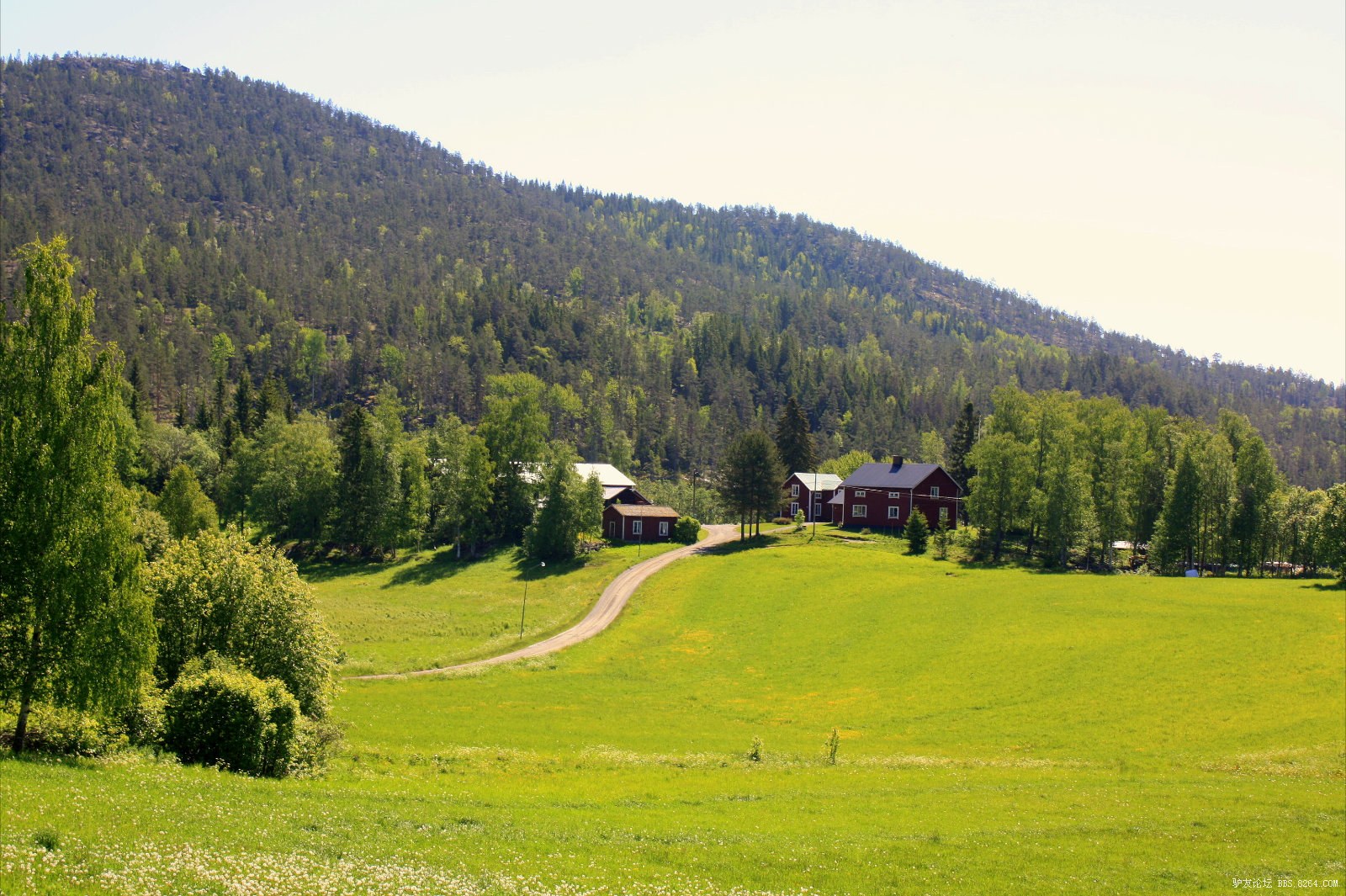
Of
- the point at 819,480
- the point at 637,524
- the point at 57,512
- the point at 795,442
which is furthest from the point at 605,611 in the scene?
the point at 795,442

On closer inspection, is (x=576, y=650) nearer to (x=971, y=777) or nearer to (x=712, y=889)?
(x=971, y=777)

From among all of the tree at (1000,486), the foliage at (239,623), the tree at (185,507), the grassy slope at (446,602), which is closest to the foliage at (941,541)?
the tree at (1000,486)

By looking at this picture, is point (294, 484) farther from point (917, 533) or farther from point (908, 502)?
point (908, 502)

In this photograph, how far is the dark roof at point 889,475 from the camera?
333 ft

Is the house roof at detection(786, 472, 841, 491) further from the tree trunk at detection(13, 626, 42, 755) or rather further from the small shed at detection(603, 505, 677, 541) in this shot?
the tree trunk at detection(13, 626, 42, 755)

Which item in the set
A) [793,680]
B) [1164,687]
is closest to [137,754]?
[793,680]

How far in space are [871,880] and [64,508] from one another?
21628 millimetres

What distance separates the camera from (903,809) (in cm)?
2575

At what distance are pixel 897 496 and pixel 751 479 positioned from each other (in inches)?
774

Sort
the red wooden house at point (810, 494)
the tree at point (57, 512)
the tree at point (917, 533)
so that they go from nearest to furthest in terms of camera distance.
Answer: the tree at point (57, 512), the tree at point (917, 533), the red wooden house at point (810, 494)

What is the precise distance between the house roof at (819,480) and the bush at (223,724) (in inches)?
3605

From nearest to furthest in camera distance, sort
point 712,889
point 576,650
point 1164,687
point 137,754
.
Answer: point 712,889
point 137,754
point 1164,687
point 576,650

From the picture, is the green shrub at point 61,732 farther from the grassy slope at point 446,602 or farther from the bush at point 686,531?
the bush at point 686,531

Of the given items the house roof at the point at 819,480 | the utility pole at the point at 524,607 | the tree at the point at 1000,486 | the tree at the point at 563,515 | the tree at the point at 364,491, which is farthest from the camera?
the house roof at the point at 819,480
